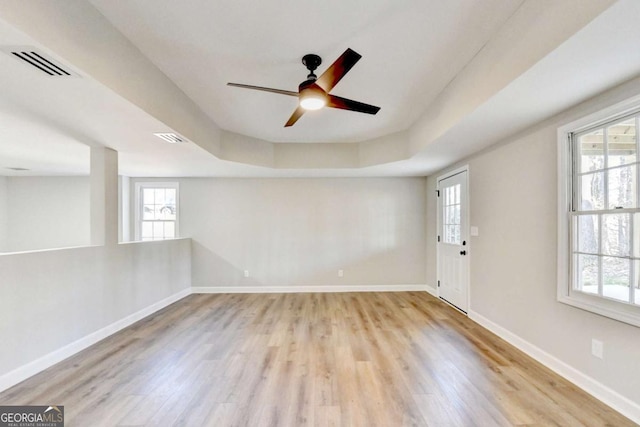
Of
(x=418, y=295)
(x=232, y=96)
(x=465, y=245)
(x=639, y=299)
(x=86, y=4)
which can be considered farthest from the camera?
(x=418, y=295)

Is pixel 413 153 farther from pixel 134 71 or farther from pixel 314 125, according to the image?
pixel 134 71

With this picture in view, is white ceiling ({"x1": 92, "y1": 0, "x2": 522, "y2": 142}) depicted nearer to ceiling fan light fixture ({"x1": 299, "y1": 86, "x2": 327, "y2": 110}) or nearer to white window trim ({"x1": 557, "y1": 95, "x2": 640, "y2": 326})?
ceiling fan light fixture ({"x1": 299, "y1": 86, "x2": 327, "y2": 110})

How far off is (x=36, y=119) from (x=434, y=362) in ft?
14.5

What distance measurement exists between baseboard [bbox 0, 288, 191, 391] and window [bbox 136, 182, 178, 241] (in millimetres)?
1845

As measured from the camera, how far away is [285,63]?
235 centimetres

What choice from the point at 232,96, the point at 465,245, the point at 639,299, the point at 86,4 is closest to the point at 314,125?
the point at 232,96

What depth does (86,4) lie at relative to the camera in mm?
1707

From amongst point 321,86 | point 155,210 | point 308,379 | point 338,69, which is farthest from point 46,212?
point 338,69

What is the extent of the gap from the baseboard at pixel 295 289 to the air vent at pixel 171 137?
10.5ft

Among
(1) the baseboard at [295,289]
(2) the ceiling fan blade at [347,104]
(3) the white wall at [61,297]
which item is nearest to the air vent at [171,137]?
(3) the white wall at [61,297]

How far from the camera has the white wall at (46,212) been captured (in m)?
5.52

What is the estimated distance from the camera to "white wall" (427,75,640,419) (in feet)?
6.68

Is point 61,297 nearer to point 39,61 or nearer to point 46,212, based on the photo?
point 39,61

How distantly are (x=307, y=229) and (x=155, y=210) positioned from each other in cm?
313
